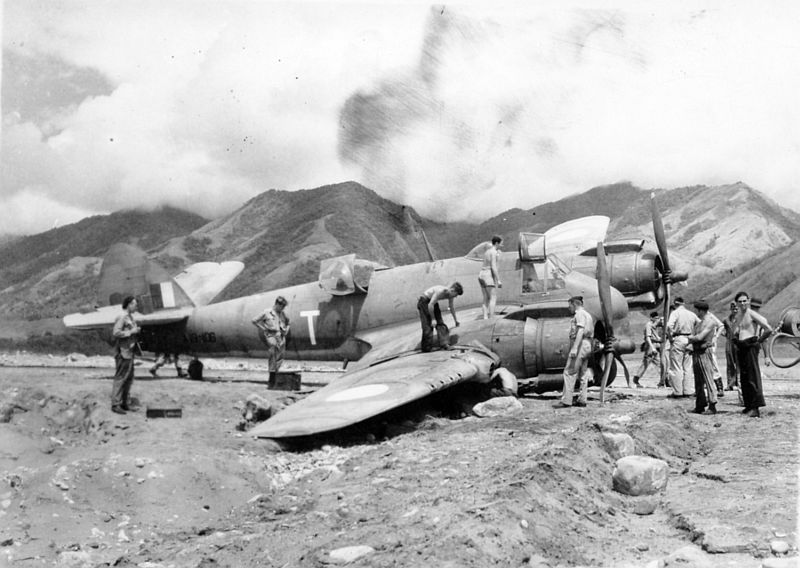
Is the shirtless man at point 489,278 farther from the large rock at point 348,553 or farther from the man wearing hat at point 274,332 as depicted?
the large rock at point 348,553

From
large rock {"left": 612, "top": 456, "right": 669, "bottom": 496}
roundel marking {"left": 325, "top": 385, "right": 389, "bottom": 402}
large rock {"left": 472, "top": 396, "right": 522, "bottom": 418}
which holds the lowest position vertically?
large rock {"left": 472, "top": 396, "right": 522, "bottom": 418}

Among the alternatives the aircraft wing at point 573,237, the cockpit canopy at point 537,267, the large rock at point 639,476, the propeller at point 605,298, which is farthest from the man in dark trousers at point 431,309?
the large rock at point 639,476

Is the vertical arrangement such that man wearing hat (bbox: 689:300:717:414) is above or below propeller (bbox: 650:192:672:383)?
below

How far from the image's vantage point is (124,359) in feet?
31.4

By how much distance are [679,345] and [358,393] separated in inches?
240

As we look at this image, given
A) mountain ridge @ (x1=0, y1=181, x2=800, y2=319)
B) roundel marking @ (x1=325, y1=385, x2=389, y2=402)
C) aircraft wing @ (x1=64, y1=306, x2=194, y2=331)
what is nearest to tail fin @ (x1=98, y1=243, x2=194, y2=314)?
aircraft wing @ (x1=64, y1=306, x2=194, y2=331)

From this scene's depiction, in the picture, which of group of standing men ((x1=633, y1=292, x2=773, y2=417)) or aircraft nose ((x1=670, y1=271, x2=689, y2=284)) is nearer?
group of standing men ((x1=633, y1=292, x2=773, y2=417))

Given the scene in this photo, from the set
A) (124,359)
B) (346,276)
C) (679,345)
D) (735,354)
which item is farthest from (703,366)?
(124,359)

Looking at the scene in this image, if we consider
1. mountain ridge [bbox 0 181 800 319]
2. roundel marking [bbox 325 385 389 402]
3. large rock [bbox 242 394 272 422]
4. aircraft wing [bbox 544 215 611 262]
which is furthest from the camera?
mountain ridge [bbox 0 181 800 319]

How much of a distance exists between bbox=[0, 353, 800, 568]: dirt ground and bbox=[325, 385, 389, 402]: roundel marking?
451 millimetres

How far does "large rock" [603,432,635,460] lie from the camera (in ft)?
19.2

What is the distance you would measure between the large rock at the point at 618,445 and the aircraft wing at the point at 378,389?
2.58 meters

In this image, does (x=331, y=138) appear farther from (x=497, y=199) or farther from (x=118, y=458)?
(x=118, y=458)

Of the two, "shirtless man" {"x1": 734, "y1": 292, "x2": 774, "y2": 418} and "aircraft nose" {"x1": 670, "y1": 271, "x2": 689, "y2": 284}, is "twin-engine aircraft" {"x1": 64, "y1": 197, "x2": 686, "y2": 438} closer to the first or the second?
"aircraft nose" {"x1": 670, "y1": 271, "x2": 689, "y2": 284}
